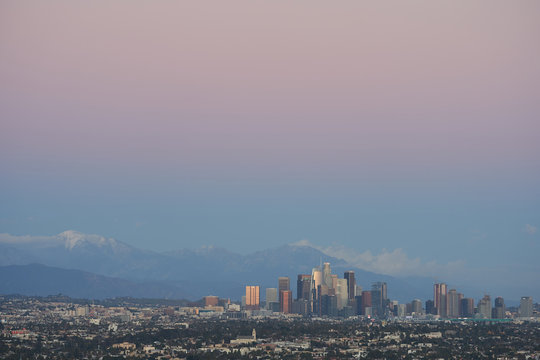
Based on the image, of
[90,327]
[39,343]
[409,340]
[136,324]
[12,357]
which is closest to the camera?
[12,357]

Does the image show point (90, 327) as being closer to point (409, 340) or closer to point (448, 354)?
point (409, 340)

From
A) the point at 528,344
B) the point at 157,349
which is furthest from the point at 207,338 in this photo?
the point at 528,344

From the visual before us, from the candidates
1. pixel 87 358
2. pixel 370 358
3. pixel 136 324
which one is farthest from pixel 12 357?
pixel 136 324

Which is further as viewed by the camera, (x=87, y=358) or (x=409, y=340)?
(x=409, y=340)

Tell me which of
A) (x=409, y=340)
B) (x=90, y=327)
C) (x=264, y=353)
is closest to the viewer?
(x=264, y=353)

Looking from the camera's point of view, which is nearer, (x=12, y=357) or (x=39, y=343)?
(x=12, y=357)

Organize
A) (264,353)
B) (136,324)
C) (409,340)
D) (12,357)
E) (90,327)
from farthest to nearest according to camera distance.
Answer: (136,324) → (90,327) → (409,340) → (264,353) → (12,357)

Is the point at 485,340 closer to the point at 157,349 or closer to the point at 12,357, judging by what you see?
the point at 157,349

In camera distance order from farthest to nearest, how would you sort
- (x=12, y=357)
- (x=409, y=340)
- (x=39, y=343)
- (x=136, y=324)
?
(x=136, y=324)
(x=409, y=340)
(x=39, y=343)
(x=12, y=357)

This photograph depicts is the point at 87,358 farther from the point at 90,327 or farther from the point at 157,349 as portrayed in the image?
the point at 90,327
